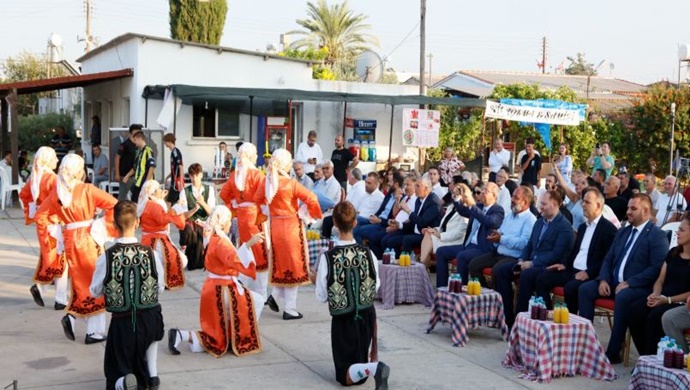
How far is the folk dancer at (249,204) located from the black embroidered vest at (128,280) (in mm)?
3225

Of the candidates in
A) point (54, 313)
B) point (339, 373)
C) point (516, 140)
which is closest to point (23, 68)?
point (516, 140)

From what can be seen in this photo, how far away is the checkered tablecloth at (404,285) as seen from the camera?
33.3 feet

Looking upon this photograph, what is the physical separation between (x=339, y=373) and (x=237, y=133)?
53.9 ft

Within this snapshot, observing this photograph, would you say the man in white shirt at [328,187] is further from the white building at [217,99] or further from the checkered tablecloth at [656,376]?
the checkered tablecloth at [656,376]

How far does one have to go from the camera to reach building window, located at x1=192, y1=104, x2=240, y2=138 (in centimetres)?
2245

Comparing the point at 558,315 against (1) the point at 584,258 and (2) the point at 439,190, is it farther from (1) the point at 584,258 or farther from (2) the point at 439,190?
(2) the point at 439,190

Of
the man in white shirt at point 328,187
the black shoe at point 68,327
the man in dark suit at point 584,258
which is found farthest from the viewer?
the man in white shirt at point 328,187

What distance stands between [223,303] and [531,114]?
16566mm

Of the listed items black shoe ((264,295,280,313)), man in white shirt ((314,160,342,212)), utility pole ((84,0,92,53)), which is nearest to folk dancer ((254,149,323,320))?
black shoe ((264,295,280,313))

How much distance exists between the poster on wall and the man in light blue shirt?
13730 mm

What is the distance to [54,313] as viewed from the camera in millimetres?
9820

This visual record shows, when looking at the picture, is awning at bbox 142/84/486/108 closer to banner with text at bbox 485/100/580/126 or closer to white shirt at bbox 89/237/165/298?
banner with text at bbox 485/100/580/126

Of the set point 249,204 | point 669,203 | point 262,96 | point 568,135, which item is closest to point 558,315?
point 249,204

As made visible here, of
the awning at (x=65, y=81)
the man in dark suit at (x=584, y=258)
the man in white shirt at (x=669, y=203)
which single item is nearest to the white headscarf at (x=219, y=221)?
the man in dark suit at (x=584, y=258)
